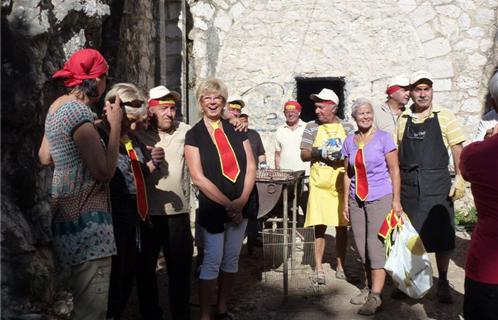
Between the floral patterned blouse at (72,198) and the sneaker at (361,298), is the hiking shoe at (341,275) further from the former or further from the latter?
the floral patterned blouse at (72,198)

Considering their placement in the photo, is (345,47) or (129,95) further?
(345,47)

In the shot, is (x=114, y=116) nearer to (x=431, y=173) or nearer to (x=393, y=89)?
(x=431, y=173)

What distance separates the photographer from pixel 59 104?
2213 mm

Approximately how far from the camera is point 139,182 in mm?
3131

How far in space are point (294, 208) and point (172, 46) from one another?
145 inches

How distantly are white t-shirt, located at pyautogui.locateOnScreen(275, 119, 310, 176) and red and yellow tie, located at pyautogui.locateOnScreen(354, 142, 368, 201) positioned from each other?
158 cm

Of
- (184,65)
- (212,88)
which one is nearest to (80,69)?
(212,88)

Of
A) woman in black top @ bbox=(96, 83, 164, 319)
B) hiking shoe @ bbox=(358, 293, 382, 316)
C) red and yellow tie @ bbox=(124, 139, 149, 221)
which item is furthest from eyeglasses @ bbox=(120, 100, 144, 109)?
hiking shoe @ bbox=(358, 293, 382, 316)

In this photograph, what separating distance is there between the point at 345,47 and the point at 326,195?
3410mm

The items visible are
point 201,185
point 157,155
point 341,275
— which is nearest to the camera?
point 157,155

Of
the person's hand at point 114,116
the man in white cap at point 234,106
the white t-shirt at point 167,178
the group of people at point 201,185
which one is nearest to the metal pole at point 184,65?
the man in white cap at point 234,106

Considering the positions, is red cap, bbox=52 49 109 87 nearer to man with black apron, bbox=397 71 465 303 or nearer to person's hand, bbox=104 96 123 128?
person's hand, bbox=104 96 123 128

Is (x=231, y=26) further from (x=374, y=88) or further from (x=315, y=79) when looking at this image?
(x=374, y=88)

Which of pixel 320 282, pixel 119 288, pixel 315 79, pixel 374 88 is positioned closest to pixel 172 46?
pixel 315 79
